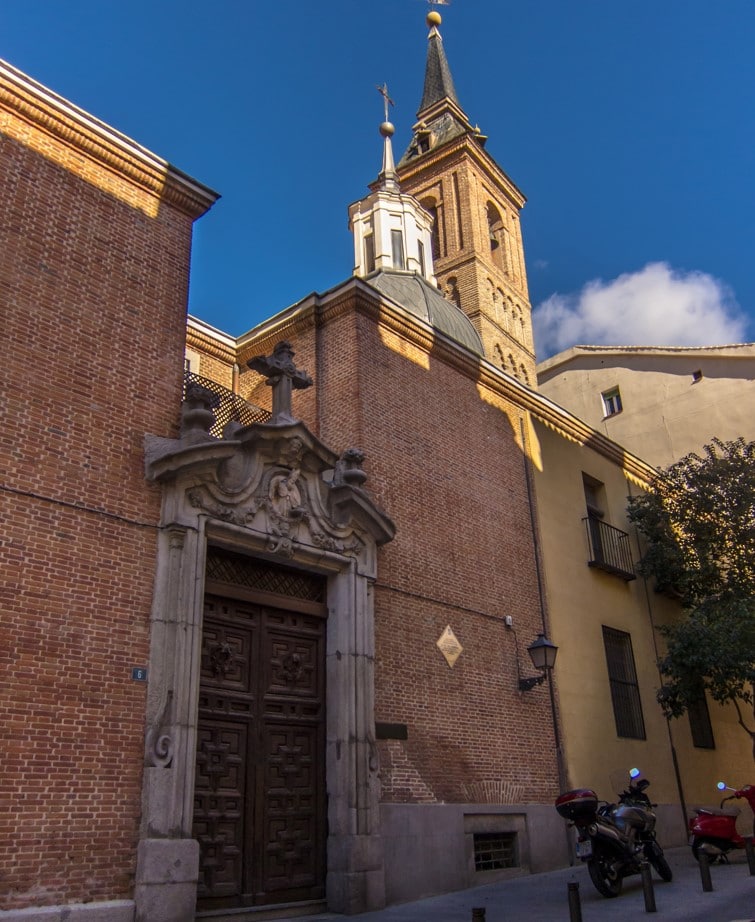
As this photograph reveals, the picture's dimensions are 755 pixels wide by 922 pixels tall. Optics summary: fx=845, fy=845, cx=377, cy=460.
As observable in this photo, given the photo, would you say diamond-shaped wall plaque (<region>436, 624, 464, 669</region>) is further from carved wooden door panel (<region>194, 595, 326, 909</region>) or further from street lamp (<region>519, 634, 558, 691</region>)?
carved wooden door panel (<region>194, 595, 326, 909</region>)

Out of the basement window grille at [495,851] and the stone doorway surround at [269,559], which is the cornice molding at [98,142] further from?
the basement window grille at [495,851]

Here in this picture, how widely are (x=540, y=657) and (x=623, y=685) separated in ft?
12.9

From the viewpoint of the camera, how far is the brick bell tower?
3581cm

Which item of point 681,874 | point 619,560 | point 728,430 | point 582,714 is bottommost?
point 681,874

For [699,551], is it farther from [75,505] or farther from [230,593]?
[75,505]

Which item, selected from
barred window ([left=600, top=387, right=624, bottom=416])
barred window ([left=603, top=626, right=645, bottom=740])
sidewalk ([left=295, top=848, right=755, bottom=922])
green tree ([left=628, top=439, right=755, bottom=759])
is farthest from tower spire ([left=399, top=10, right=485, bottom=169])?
sidewalk ([left=295, top=848, right=755, bottom=922])

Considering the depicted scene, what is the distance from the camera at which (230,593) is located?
901cm

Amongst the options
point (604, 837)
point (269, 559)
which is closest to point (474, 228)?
point (269, 559)

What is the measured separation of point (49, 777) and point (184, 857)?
139cm

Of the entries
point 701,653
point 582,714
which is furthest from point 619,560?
point 582,714

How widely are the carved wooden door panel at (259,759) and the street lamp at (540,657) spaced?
11.8 ft

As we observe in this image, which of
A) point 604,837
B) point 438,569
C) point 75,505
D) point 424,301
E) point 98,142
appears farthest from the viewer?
point 424,301

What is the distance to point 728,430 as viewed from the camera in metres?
21.2

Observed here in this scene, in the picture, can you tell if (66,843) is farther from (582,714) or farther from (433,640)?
(582,714)
